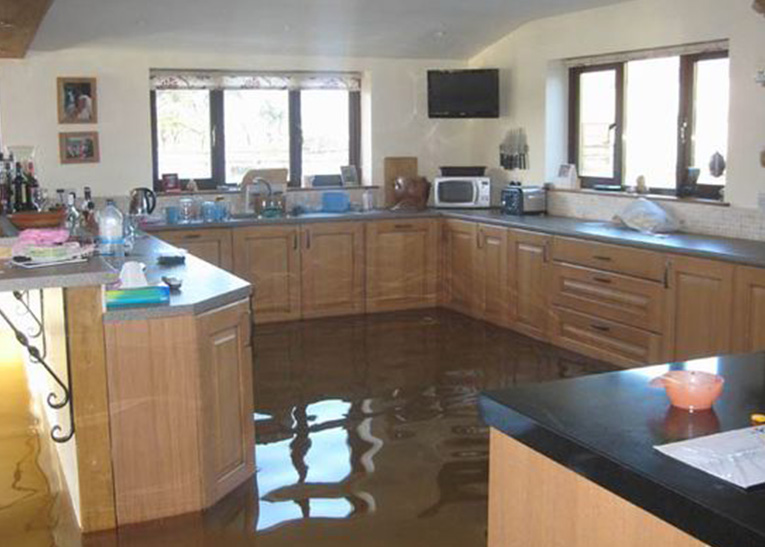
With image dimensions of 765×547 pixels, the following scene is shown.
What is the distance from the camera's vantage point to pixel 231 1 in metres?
6.19

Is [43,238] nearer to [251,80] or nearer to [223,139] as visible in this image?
[223,139]

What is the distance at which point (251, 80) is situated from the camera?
762 centimetres

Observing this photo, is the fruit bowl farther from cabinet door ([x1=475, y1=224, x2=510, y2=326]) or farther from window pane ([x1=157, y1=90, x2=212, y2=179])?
cabinet door ([x1=475, y1=224, x2=510, y2=326])

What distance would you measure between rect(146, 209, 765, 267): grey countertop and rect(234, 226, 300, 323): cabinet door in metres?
0.10

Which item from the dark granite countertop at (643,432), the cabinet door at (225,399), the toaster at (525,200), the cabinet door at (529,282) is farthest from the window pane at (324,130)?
the dark granite countertop at (643,432)

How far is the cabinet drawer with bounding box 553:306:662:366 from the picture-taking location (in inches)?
219

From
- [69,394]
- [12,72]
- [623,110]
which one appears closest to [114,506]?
[69,394]

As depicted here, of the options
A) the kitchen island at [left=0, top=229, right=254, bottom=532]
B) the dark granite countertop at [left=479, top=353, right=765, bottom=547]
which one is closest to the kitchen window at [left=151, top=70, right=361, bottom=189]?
the kitchen island at [left=0, top=229, right=254, bottom=532]

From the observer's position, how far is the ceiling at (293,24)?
20.6 ft

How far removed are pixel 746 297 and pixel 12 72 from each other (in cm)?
530

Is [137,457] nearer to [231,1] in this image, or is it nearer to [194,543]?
[194,543]

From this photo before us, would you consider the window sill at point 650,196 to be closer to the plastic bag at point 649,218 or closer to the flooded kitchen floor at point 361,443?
the plastic bag at point 649,218

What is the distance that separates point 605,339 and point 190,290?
3.10 m

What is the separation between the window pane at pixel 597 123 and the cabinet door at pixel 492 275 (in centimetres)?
94
